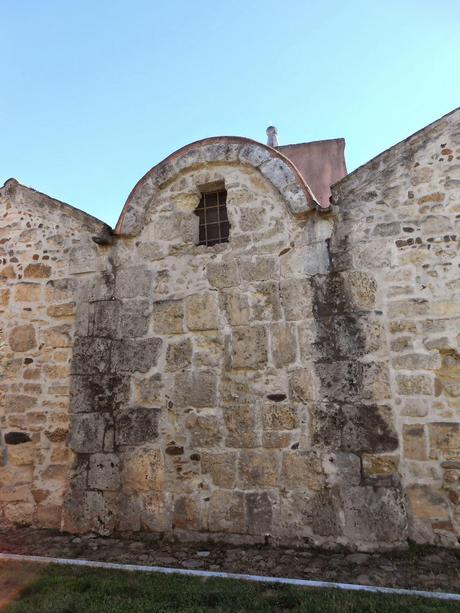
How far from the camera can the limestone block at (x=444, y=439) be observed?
3649 millimetres

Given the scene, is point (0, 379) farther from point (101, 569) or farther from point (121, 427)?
point (101, 569)

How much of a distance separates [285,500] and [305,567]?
593mm

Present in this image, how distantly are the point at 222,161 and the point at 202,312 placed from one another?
1779 mm

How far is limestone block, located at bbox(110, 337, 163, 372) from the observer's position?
4648 mm

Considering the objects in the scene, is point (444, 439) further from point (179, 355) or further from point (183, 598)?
point (179, 355)

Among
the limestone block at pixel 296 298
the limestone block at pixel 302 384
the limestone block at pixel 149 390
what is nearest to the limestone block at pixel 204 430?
the limestone block at pixel 149 390

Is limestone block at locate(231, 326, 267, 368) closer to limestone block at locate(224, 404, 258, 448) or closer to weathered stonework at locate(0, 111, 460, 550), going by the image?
weathered stonework at locate(0, 111, 460, 550)

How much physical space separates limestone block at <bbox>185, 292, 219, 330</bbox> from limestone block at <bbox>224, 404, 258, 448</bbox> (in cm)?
88

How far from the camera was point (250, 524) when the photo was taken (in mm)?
4012

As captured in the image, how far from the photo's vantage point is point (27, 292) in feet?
17.1

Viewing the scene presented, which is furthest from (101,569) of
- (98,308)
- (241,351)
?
(98,308)

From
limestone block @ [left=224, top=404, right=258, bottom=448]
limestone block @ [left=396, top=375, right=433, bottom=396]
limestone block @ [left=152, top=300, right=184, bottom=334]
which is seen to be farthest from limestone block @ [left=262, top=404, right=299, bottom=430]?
limestone block @ [left=152, top=300, right=184, bottom=334]

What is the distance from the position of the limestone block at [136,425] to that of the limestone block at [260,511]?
1.17 m

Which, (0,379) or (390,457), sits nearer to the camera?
(390,457)
